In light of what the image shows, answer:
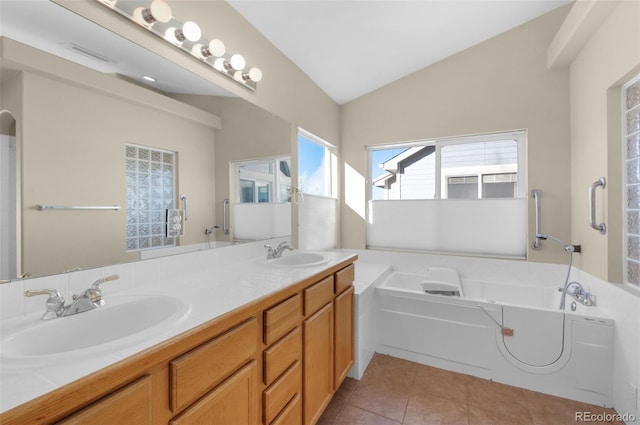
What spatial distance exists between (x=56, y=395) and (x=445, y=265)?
3.14m

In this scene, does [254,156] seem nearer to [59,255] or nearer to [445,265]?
[59,255]

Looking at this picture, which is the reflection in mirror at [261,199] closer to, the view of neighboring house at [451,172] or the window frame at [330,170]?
the window frame at [330,170]

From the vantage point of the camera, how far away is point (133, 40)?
130 cm

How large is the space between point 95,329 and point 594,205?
300 centimetres

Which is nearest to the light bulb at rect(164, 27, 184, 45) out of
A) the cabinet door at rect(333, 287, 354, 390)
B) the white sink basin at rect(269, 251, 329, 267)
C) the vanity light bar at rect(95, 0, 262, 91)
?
the vanity light bar at rect(95, 0, 262, 91)

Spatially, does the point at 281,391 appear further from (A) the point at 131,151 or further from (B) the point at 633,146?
(B) the point at 633,146

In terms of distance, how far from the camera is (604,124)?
77.9 inches

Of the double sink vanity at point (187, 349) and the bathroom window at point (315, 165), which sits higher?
the bathroom window at point (315, 165)

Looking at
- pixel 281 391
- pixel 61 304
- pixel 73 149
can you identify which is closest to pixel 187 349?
pixel 61 304

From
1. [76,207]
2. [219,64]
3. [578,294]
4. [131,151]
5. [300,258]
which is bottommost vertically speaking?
[578,294]

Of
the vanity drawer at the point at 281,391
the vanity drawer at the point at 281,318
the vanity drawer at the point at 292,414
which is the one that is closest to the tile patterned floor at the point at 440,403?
the vanity drawer at the point at 292,414

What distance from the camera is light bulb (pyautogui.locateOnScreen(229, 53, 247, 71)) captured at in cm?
180

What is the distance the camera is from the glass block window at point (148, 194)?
1.22 meters

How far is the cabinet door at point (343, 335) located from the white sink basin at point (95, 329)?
3.33ft
